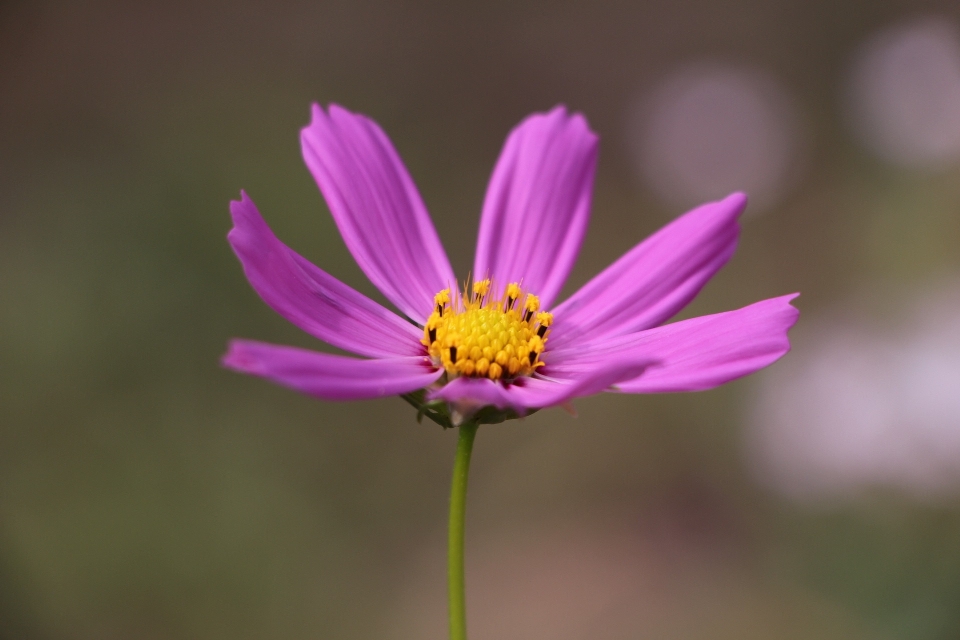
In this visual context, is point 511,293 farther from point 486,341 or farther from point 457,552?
point 457,552

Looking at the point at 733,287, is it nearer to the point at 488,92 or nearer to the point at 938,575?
the point at 938,575

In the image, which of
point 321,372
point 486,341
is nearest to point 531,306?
point 486,341

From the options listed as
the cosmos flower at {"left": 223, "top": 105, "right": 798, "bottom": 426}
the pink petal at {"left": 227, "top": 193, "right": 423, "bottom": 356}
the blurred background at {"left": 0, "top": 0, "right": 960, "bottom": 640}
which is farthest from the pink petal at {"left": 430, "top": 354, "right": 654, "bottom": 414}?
the blurred background at {"left": 0, "top": 0, "right": 960, "bottom": 640}

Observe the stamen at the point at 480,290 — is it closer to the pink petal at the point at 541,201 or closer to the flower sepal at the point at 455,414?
the pink petal at the point at 541,201

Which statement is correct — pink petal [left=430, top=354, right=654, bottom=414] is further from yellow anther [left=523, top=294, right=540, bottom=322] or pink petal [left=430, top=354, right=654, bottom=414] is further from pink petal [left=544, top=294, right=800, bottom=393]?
yellow anther [left=523, top=294, right=540, bottom=322]

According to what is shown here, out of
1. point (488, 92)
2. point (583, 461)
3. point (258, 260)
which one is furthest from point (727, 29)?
point (258, 260)

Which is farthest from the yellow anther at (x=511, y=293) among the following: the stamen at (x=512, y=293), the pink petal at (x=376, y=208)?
the pink petal at (x=376, y=208)

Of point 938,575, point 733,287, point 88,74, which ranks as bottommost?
point 938,575
